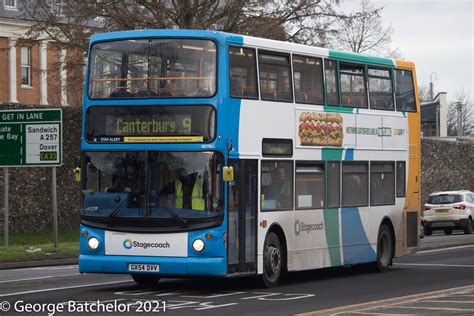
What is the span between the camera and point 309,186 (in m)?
20.6

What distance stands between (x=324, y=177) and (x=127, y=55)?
181 inches

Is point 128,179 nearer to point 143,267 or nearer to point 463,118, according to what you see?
point 143,267

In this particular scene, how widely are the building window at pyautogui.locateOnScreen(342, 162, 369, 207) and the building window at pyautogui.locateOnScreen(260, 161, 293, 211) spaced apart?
2149mm

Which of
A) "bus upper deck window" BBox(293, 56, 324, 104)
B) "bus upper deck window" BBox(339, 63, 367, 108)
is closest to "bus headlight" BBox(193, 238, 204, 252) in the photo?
"bus upper deck window" BBox(293, 56, 324, 104)

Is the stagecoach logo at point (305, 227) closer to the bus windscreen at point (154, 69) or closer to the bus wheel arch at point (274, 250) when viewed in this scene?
the bus wheel arch at point (274, 250)

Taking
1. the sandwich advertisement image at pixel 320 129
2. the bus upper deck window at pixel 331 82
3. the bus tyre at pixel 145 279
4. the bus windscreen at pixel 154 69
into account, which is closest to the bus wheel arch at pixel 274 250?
the sandwich advertisement image at pixel 320 129

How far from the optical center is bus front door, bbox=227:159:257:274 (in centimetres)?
1812

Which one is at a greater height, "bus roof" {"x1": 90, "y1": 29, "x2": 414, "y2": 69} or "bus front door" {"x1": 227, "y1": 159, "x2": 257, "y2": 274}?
"bus roof" {"x1": 90, "y1": 29, "x2": 414, "y2": 69}

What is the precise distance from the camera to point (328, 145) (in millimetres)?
21219

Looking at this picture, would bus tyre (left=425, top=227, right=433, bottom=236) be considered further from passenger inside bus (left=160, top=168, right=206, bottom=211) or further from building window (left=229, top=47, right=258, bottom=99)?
passenger inside bus (left=160, top=168, right=206, bottom=211)

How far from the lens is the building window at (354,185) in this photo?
21906 mm

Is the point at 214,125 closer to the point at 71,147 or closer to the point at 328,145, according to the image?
the point at 328,145

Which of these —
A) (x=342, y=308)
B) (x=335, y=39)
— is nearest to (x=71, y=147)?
(x=335, y=39)

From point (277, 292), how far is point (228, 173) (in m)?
2.06
